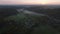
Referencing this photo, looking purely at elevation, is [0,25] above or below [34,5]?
below

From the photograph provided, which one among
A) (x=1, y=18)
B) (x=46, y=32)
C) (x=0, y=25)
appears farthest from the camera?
(x=1, y=18)

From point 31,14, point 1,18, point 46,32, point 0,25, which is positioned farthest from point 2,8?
point 46,32

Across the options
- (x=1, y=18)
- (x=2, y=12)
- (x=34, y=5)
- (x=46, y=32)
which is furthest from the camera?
(x=34, y=5)

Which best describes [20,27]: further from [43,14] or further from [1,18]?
[43,14]

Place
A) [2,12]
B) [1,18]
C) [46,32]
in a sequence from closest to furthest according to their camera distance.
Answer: [46,32], [1,18], [2,12]

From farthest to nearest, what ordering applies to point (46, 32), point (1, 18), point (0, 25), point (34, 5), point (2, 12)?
point (34, 5) < point (2, 12) < point (1, 18) < point (0, 25) < point (46, 32)

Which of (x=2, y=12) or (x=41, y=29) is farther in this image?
(x=2, y=12)

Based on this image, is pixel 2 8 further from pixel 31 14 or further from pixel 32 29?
pixel 32 29

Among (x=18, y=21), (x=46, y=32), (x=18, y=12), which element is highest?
(x=18, y=12)

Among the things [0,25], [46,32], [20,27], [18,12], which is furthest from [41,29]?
[0,25]
